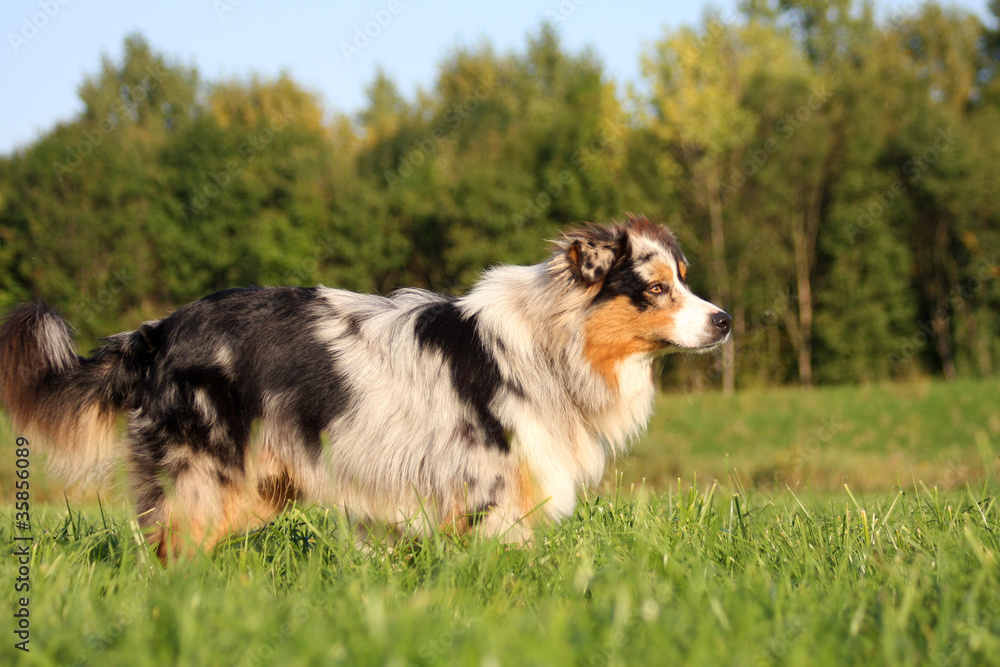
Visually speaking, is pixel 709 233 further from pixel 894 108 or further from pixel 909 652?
pixel 909 652

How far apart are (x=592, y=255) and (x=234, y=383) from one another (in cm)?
205

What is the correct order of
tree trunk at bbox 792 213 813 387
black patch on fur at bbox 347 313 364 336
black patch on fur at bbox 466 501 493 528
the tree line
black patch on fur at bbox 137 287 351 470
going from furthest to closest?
tree trunk at bbox 792 213 813 387, the tree line, black patch on fur at bbox 347 313 364 336, black patch on fur at bbox 137 287 351 470, black patch on fur at bbox 466 501 493 528

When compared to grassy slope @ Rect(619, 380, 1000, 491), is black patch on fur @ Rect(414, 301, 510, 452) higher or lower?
higher

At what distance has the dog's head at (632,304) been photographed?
4293 millimetres

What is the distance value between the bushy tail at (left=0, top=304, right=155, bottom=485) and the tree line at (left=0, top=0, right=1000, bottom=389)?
62.4ft

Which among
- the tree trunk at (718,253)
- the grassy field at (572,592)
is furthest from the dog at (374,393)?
the tree trunk at (718,253)

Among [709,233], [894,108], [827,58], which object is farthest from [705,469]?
[827,58]

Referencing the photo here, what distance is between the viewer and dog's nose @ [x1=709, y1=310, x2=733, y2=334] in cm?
431

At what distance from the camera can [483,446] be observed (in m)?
3.98

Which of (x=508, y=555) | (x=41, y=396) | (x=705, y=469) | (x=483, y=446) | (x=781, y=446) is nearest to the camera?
(x=508, y=555)

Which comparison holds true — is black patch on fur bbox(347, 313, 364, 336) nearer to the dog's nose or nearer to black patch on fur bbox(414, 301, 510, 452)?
black patch on fur bbox(414, 301, 510, 452)

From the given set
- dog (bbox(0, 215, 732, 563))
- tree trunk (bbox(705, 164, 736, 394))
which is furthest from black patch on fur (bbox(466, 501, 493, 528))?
tree trunk (bbox(705, 164, 736, 394))

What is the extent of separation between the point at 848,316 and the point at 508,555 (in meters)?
24.3

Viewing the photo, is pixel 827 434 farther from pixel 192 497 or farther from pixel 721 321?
pixel 192 497
